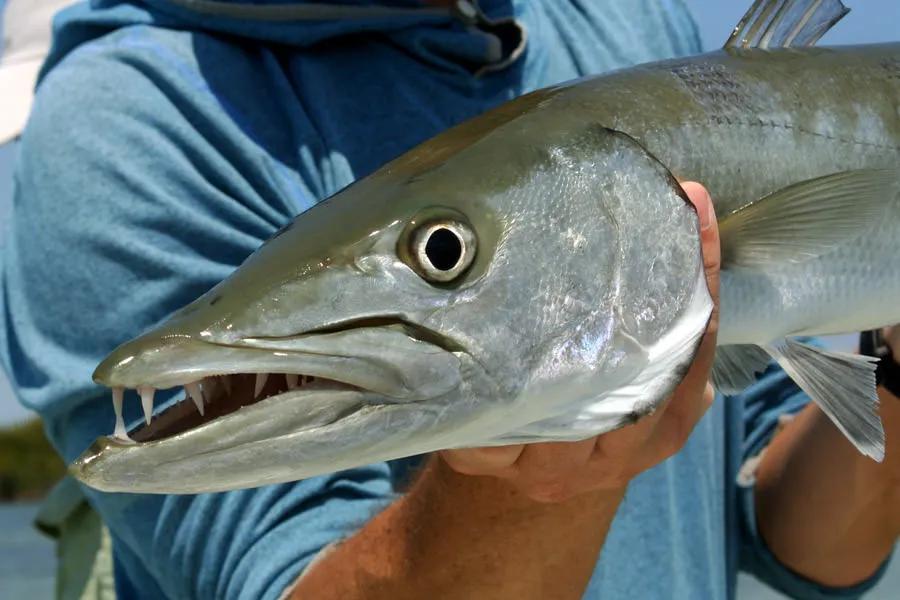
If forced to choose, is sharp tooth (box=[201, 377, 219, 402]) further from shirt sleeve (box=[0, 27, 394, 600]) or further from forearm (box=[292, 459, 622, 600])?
shirt sleeve (box=[0, 27, 394, 600])

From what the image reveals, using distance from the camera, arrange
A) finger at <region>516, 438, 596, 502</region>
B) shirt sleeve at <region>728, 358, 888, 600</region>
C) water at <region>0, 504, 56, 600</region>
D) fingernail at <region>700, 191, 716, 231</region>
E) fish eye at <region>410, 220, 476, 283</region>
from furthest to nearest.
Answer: water at <region>0, 504, 56, 600</region> < shirt sleeve at <region>728, 358, 888, 600</region> < finger at <region>516, 438, 596, 502</region> < fingernail at <region>700, 191, 716, 231</region> < fish eye at <region>410, 220, 476, 283</region>

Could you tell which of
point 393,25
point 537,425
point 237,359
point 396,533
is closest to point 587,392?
point 537,425

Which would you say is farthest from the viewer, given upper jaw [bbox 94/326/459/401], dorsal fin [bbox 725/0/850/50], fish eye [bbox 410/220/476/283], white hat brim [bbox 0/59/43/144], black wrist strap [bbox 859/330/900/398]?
white hat brim [bbox 0/59/43/144]

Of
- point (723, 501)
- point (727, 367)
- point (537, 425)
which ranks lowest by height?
point (723, 501)

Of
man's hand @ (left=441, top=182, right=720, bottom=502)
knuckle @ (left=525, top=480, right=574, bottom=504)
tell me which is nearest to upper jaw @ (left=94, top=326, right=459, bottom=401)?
man's hand @ (left=441, top=182, right=720, bottom=502)

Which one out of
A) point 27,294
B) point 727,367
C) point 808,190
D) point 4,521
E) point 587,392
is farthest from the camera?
point 4,521

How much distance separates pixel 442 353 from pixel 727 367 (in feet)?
1.78

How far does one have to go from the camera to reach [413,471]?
197cm

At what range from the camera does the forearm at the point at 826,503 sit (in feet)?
7.73

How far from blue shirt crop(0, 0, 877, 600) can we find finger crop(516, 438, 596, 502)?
0.53m

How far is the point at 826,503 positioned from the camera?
2381 millimetres

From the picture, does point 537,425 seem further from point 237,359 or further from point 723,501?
point 723,501

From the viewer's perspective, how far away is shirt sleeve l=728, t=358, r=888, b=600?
8.14ft

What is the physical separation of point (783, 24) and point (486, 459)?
0.77 metres
